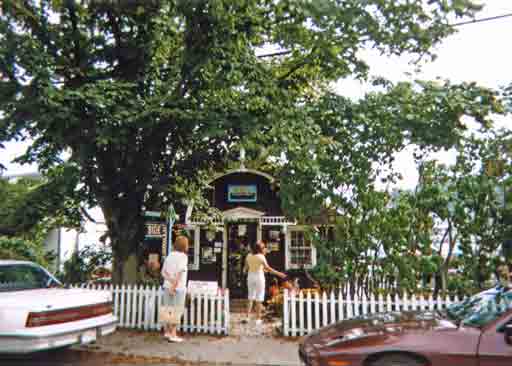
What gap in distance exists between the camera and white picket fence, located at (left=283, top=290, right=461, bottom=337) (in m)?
Result: 7.18

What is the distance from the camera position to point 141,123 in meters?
7.72

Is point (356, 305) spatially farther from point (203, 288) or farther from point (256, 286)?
point (203, 288)

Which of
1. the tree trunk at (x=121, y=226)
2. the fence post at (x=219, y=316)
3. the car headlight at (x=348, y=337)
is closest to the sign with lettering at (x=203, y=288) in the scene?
the fence post at (x=219, y=316)

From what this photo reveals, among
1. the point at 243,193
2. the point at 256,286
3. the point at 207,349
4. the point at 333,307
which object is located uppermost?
the point at 243,193

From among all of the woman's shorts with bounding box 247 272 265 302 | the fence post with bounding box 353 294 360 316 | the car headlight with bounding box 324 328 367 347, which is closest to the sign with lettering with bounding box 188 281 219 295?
the woman's shorts with bounding box 247 272 265 302

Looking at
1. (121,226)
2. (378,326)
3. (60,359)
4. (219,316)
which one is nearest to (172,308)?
(219,316)

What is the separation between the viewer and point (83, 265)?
11891 mm

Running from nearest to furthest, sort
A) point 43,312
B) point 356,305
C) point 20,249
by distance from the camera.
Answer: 1. point 43,312
2. point 356,305
3. point 20,249

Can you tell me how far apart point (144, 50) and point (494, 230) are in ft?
27.5

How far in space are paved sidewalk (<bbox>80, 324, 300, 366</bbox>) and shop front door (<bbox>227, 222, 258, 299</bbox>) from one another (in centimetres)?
569

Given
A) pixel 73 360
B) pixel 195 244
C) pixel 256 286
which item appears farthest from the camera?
pixel 195 244

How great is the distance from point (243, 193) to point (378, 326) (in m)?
9.42

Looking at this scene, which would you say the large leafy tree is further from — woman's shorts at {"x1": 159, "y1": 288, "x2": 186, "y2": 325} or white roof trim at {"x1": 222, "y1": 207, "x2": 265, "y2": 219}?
white roof trim at {"x1": 222, "y1": 207, "x2": 265, "y2": 219}

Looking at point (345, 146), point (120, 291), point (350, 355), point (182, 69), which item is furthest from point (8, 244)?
point (350, 355)
